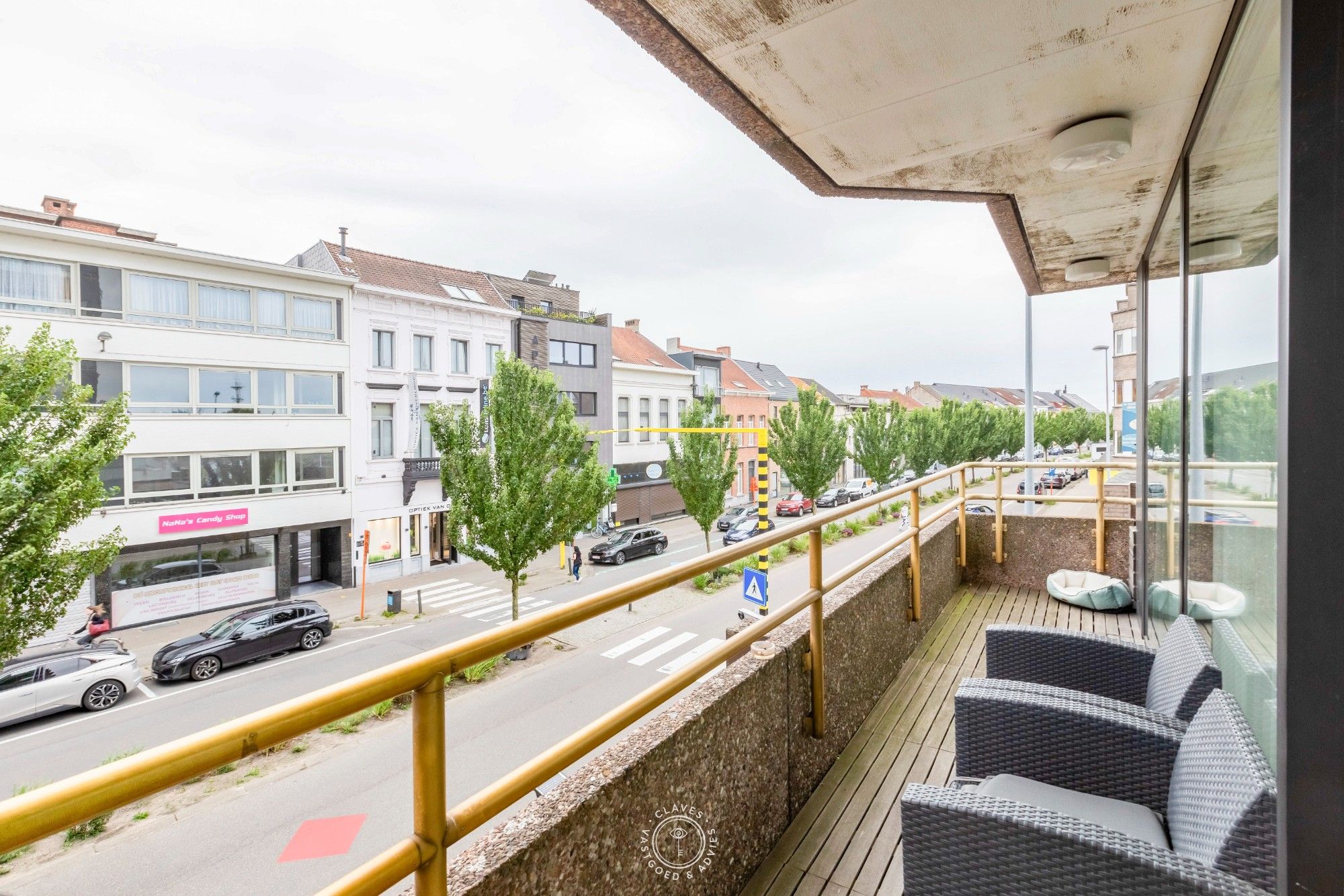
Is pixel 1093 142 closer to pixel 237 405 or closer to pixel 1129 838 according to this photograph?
pixel 1129 838

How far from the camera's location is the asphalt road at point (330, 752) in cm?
464

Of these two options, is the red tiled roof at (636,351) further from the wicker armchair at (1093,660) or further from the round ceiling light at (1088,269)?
the wicker armchair at (1093,660)

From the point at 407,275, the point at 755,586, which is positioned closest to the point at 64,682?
the point at 755,586

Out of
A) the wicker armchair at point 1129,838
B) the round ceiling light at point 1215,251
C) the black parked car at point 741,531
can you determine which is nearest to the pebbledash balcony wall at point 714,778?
the wicker armchair at point 1129,838

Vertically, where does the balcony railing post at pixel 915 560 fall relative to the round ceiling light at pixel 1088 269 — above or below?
below

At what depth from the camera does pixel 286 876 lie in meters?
4.98

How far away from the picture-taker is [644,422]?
25.8 metres

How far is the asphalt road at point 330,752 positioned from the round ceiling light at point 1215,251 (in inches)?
103

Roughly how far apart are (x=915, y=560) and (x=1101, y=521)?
249 centimetres

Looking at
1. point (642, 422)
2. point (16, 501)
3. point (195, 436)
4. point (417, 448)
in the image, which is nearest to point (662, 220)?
point (642, 422)

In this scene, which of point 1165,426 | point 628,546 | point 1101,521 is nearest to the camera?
point 1165,426

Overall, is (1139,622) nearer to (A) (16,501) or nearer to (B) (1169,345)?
(B) (1169,345)

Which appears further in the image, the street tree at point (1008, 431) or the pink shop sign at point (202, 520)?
the street tree at point (1008, 431)

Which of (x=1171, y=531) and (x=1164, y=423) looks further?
(x=1164, y=423)
